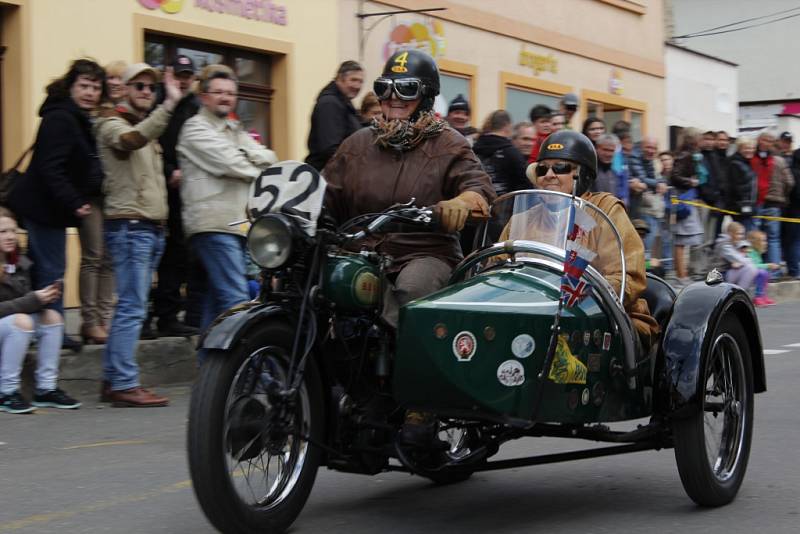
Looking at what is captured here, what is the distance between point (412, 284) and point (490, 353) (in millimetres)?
614

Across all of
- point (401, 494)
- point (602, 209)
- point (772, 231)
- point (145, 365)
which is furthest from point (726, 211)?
point (401, 494)

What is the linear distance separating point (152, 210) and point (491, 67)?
40.3ft

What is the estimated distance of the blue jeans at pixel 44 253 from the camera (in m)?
8.82

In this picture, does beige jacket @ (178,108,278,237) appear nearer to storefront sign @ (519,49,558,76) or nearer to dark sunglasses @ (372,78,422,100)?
dark sunglasses @ (372,78,422,100)

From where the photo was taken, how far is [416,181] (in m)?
5.59

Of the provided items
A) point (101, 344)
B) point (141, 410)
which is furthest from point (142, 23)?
point (141, 410)

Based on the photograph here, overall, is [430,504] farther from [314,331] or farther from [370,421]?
[314,331]

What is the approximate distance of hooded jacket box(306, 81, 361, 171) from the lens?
393 inches

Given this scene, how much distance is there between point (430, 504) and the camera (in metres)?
5.74

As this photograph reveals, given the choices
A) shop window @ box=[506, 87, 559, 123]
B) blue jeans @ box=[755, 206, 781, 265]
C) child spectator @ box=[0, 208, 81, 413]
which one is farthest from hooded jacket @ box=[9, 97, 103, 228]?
shop window @ box=[506, 87, 559, 123]

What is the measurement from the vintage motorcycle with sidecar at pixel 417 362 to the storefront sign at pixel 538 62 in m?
16.3

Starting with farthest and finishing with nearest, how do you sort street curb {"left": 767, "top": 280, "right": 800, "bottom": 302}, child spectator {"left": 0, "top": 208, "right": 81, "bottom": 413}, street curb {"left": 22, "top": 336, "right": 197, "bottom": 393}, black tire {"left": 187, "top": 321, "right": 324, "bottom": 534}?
1. street curb {"left": 767, "top": 280, "right": 800, "bottom": 302}
2. street curb {"left": 22, "top": 336, "right": 197, "bottom": 393}
3. child spectator {"left": 0, "top": 208, "right": 81, "bottom": 413}
4. black tire {"left": 187, "top": 321, "right": 324, "bottom": 534}

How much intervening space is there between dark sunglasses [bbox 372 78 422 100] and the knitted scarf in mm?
116

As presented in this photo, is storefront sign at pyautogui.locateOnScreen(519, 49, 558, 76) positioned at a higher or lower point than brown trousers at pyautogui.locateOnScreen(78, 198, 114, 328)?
higher
